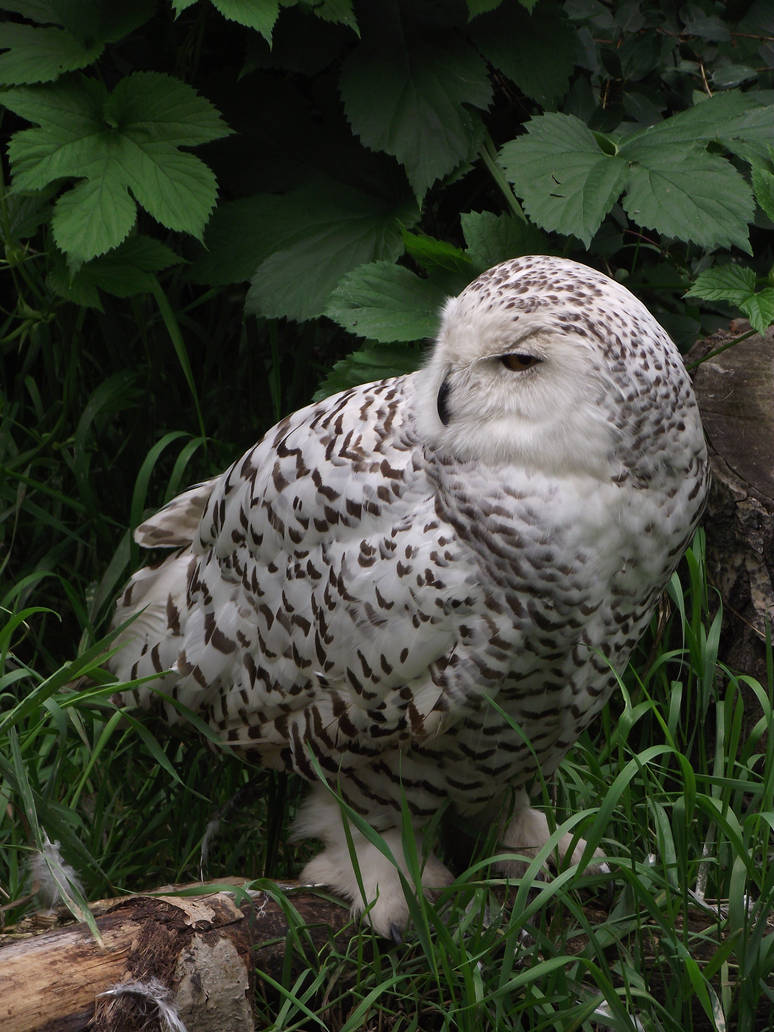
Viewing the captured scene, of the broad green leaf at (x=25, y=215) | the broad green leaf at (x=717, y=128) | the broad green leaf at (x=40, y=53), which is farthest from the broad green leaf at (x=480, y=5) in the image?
the broad green leaf at (x=25, y=215)

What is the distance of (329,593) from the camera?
7.27 ft

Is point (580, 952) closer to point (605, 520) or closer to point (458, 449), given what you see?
point (605, 520)

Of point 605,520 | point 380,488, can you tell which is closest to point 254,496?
point 380,488

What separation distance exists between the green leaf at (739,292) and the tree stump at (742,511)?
288 millimetres

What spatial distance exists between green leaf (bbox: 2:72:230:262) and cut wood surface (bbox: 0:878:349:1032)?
4.95 feet

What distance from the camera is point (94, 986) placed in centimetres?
183

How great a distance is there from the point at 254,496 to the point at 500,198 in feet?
4.95

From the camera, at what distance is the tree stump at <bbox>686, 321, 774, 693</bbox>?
2711 millimetres

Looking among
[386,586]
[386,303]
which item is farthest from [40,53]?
[386,586]

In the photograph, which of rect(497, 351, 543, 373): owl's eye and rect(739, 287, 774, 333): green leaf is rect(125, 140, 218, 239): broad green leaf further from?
rect(739, 287, 774, 333): green leaf

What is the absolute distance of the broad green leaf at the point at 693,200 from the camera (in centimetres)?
266

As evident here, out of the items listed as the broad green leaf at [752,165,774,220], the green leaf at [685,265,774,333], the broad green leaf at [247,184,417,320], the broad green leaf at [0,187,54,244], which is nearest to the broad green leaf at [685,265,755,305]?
the green leaf at [685,265,774,333]

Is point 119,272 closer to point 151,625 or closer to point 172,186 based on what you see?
point 172,186

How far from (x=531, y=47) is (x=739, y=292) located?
3.07ft
